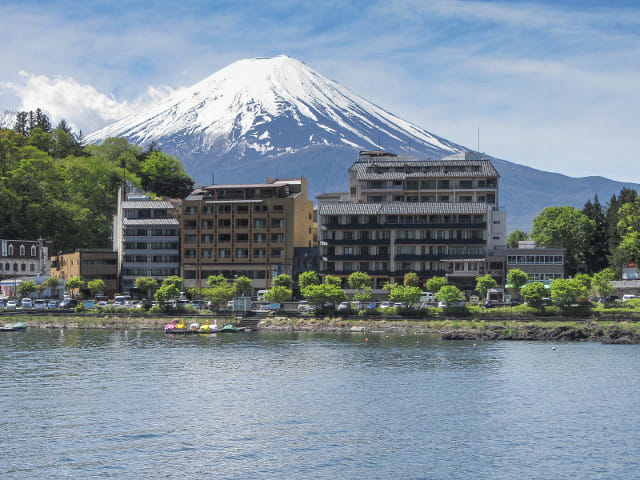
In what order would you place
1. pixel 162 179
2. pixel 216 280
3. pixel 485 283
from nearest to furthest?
pixel 485 283 < pixel 216 280 < pixel 162 179

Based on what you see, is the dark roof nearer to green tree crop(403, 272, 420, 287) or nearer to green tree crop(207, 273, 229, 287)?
green tree crop(403, 272, 420, 287)

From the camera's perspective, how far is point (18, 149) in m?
136

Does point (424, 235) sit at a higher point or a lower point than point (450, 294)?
higher

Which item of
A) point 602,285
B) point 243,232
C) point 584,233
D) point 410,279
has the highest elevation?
point 584,233

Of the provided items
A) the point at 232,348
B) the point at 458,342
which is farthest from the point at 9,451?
the point at 458,342

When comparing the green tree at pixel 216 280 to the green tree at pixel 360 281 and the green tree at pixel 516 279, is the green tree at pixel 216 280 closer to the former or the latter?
the green tree at pixel 360 281

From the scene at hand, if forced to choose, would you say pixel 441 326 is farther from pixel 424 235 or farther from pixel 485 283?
pixel 424 235

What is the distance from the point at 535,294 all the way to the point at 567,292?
3.14 m

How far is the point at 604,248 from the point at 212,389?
8647 cm

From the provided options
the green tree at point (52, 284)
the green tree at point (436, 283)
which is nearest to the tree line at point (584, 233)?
the green tree at point (436, 283)

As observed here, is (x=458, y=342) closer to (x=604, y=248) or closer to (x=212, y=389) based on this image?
(x=212, y=389)

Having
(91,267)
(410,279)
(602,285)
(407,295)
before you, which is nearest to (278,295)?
(407,295)

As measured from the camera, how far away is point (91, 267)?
117 m

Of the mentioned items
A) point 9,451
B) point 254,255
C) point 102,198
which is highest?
point 102,198
